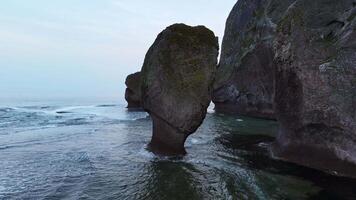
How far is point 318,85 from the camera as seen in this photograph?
747 inches

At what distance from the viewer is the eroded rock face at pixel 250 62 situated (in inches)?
1966

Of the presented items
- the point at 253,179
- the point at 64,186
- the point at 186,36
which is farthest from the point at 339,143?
the point at 64,186

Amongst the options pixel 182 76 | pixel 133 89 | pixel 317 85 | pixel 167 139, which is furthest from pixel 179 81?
pixel 133 89

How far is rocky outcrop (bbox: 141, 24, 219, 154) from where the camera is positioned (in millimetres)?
20578

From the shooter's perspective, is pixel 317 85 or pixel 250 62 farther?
pixel 250 62

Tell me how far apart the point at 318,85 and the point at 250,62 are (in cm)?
3560

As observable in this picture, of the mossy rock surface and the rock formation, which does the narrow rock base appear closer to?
the mossy rock surface

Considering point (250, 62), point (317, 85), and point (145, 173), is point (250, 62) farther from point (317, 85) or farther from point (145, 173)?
point (145, 173)

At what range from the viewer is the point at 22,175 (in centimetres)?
1628

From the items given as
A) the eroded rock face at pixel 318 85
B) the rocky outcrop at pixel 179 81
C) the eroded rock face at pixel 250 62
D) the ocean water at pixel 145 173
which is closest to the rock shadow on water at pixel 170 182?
the ocean water at pixel 145 173

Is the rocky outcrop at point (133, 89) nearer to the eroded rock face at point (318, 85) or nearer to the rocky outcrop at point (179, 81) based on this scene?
the rocky outcrop at point (179, 81)

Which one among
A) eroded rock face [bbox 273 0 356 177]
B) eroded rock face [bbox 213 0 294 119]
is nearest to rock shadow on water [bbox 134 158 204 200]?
eroded rock face [bbox 273 0 356 177]

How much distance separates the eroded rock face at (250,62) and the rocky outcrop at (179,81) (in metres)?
25.0

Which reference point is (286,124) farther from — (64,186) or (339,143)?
(64,186)
